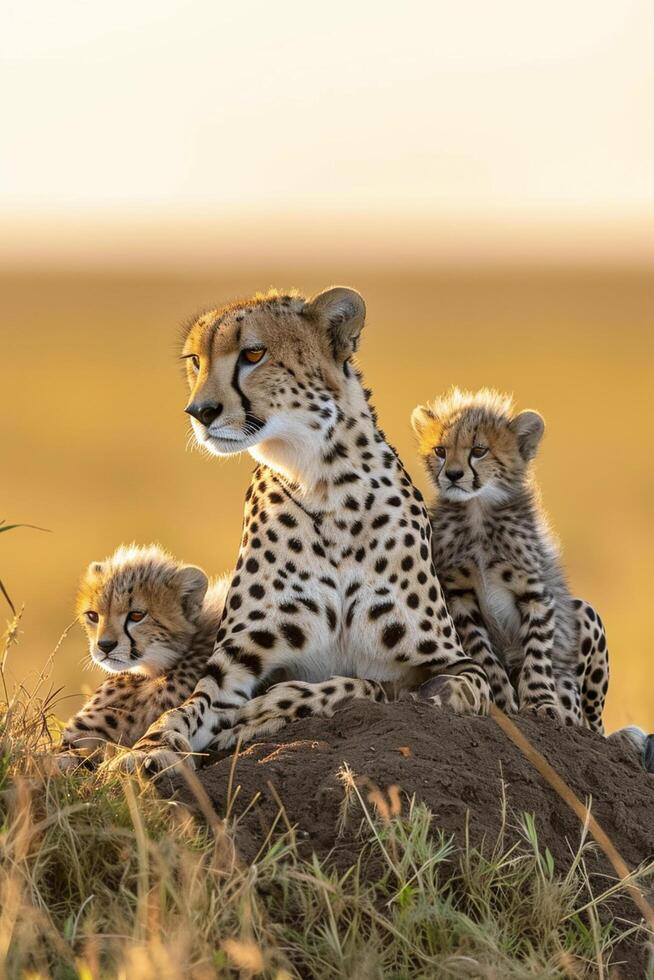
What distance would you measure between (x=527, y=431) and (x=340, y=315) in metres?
1.31

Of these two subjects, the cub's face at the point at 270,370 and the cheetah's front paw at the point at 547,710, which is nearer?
the cub's face at the point at 270,370

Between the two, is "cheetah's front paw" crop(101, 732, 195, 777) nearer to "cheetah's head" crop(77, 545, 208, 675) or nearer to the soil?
the soil

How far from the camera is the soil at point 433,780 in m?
3.66

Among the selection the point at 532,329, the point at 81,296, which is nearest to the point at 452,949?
the point at 532,329

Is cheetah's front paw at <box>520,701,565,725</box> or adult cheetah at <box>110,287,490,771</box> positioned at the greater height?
adult cheetah at <box>110,287,490,771</box>

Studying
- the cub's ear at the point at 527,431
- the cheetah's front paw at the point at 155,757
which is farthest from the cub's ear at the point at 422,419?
the cheetah's front paw at the point at 155,757

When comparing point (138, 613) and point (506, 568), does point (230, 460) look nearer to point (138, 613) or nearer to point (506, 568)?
point (506, 568)

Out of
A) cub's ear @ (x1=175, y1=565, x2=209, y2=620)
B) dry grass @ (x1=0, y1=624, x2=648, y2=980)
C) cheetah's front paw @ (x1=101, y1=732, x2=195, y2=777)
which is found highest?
cub's ear @ (x1=175, y1=565, x2=209, y2=620)

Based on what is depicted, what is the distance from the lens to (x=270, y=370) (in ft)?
14.6

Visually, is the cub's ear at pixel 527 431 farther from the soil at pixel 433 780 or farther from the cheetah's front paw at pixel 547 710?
the soil at pixel 433 780

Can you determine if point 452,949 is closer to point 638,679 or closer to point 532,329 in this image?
point 638,679

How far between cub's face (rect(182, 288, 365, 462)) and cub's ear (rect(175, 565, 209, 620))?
686 mm

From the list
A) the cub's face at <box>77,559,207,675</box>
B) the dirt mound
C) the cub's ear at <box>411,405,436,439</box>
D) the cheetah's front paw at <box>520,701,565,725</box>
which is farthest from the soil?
the cub's ear at <box>411,405,436,439</box>

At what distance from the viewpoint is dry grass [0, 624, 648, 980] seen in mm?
3047
